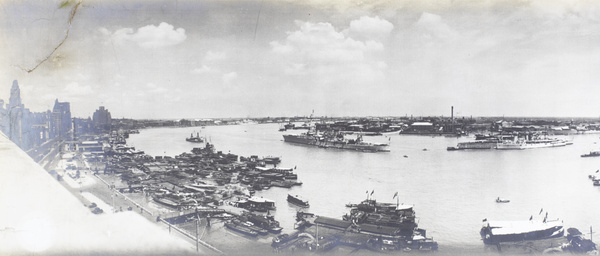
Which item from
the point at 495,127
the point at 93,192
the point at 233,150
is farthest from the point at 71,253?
the point at 495,127

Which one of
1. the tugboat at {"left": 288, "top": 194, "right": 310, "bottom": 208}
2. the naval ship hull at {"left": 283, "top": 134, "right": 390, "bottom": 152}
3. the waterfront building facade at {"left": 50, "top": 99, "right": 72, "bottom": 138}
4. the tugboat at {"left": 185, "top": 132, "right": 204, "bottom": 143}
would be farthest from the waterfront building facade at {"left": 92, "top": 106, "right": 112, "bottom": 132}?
the naval ship hull at {"left": 283, "top": 134, "right": 390, "bottom": 152}

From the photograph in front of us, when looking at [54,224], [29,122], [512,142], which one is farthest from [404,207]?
[512,142]

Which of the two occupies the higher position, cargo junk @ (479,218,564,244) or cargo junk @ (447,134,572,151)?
cargo junk @ (447,134,572,151)

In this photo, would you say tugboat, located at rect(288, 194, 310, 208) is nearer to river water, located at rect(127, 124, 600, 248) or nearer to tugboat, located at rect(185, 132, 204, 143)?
river water, located at rect(127, 124, 600, 248)

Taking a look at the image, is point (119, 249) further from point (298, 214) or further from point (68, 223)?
point (298, 214)

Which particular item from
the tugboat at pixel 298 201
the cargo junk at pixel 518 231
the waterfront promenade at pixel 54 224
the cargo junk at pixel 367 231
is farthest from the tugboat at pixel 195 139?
the cargo junk at pixel 518 231

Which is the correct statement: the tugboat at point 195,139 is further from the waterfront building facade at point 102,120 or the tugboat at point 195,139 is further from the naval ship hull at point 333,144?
the waterfront building facade at point 102,120
